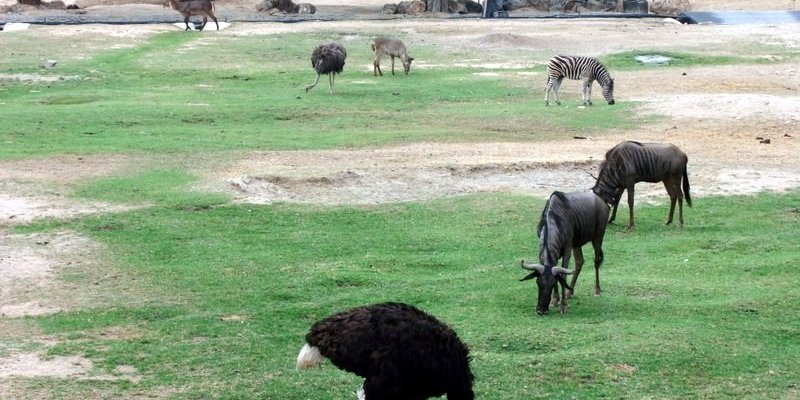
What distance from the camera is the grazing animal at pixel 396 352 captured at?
7.10 m

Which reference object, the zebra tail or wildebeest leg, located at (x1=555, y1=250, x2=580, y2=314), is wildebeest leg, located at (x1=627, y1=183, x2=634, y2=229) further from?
wildebeest leg, located at (x1=555, y1=250, x2=580, y2=314)

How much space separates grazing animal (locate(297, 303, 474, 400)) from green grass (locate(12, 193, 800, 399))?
121cm

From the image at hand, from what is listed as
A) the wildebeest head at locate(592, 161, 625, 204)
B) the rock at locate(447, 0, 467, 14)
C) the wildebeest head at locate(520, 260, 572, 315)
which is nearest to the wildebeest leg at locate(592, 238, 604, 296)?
the wildebeest head at locate(520, 260, 572, 315)

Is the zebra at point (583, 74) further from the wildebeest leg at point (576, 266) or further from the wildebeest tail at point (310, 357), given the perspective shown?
the wildebeest tail at point (310, 357)

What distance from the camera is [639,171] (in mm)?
14984

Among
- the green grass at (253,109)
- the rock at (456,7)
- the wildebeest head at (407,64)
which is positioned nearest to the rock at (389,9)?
the rock at (456,7)

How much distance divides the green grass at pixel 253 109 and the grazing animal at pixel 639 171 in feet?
19.0

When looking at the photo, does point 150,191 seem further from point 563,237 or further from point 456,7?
point 456,7

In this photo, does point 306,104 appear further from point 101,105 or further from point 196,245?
point 196,245

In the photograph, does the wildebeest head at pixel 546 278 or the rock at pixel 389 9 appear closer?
the wildebeest head at pixel 546 278

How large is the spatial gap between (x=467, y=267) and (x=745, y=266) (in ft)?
9.26

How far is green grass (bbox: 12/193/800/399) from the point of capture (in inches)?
348

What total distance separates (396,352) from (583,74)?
64.8 ft

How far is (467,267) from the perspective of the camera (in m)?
12.6
